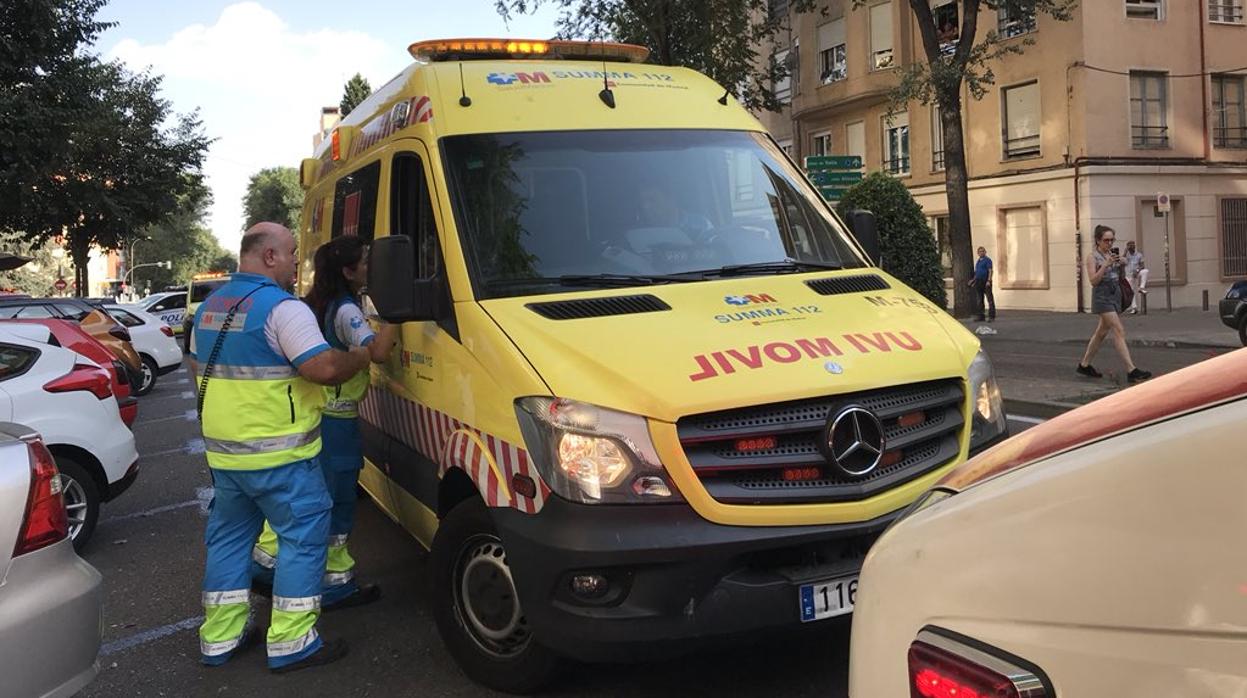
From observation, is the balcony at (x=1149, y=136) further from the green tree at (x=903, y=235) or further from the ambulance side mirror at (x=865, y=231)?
the ambulance side mirror at (x=865, y=231)

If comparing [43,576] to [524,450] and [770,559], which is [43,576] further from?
[770,559]

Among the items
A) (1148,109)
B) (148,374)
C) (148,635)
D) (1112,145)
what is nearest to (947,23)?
(1148,109)

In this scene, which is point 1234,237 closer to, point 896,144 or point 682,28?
point 896,144

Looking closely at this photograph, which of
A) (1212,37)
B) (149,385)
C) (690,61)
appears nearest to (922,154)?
(1212,37)

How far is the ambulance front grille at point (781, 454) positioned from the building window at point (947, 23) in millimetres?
26229

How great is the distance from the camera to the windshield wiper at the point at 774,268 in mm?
4012

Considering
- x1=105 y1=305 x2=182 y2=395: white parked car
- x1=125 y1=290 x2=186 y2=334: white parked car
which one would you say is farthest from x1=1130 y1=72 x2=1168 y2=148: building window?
x1=125 y1=290 x2=186 y2=334: white parked car

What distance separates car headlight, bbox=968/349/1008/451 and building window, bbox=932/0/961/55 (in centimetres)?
2550

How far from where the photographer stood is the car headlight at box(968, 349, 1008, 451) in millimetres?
3543

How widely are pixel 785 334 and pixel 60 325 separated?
719 cm

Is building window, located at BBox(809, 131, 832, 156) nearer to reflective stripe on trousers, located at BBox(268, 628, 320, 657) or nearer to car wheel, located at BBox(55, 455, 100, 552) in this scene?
car wheel, located at BBox(55, 455, 100, 552)

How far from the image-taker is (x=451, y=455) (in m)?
3.65

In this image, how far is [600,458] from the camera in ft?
9.66

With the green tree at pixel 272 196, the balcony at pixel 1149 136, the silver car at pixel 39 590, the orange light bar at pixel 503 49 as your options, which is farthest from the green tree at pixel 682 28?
the green tree at pixel 272 196
